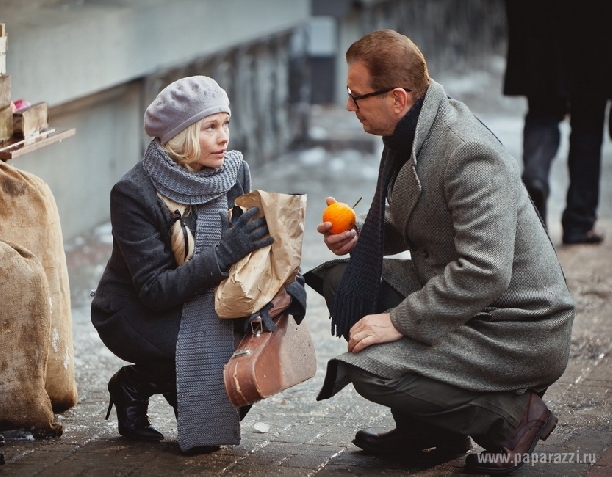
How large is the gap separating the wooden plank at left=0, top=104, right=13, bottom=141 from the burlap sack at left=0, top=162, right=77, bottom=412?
0.38 ft

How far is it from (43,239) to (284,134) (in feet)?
22.1

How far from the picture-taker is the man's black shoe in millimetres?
4391

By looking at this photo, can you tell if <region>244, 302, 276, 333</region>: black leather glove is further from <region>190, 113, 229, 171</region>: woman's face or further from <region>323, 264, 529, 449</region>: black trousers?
<region>190, 113, 229, 171</region>: woman's face

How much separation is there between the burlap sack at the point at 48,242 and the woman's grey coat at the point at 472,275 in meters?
1.28

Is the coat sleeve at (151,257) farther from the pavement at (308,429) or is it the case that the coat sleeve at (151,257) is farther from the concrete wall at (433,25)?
the concrete wall at (433,25)

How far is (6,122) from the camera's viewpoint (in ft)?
15.9

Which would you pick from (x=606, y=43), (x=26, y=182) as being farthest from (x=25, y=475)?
(x=606, y=43)

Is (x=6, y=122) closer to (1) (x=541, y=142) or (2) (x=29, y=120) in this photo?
(2) (x=29, y=120)

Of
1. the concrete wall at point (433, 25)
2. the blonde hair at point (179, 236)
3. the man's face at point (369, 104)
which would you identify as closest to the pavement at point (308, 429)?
the blonde hair at point (179, 236)

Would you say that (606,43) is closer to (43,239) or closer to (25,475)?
(43,239)

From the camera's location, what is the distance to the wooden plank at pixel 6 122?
481cm

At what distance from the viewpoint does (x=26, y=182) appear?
4.82 meters

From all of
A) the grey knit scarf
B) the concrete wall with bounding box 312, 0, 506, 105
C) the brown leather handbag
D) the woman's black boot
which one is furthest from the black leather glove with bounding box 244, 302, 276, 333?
the concrete wall with bounding box 312, 0, 506, 105

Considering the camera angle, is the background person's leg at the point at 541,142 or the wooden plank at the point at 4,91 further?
the background person's leg at the point at 541,142
